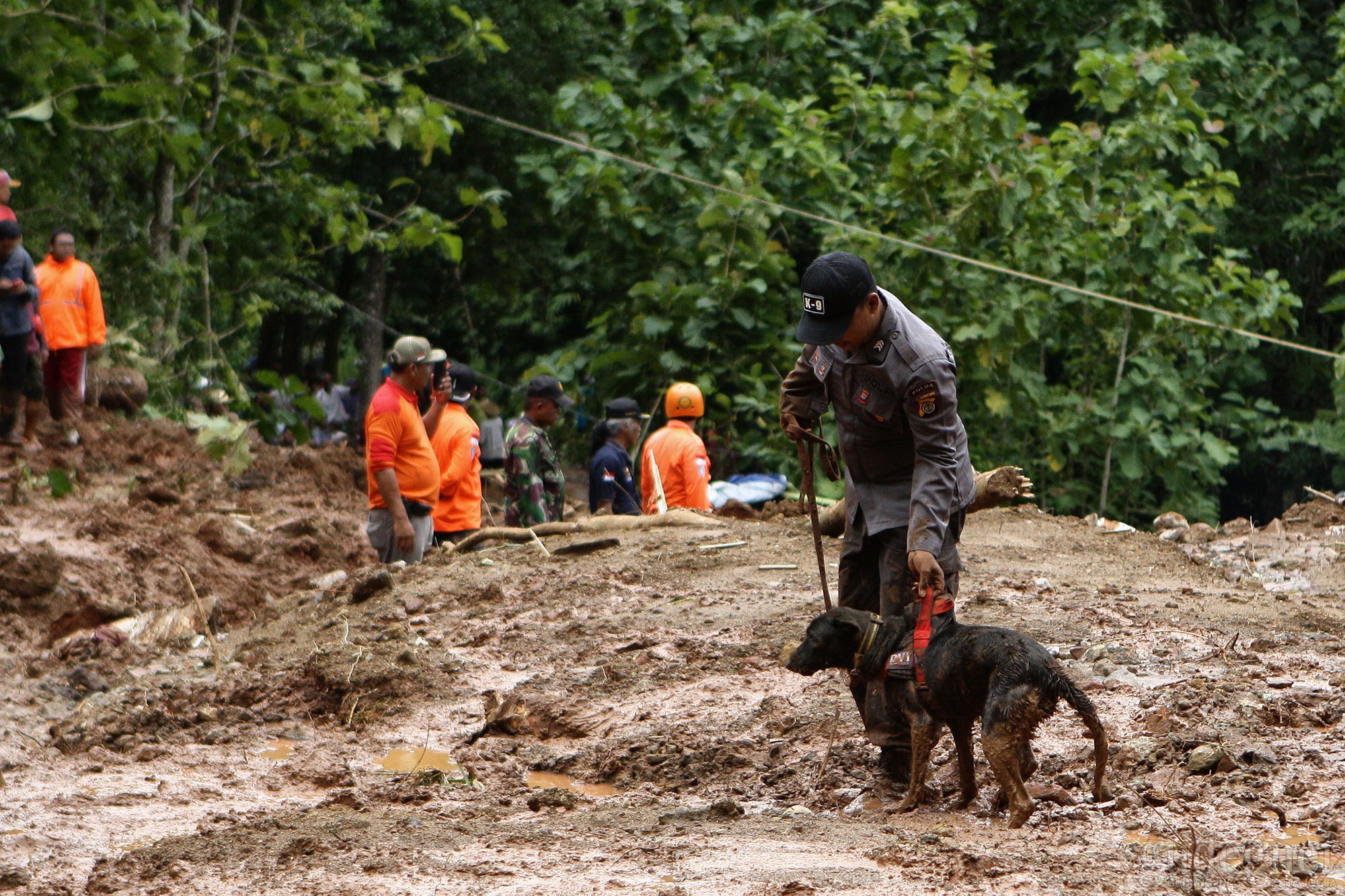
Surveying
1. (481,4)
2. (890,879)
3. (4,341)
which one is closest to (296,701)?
(890,879)

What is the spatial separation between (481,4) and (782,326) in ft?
27.7

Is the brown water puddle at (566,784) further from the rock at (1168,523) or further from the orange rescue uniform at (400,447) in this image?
the rock at (1168,523)

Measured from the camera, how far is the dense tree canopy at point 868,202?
12305mm

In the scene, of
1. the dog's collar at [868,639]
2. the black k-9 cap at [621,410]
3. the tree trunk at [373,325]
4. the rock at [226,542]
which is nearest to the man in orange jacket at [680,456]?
the black k-9 cap at [621,410]

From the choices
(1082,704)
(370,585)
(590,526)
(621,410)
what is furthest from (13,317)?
(1082,704)

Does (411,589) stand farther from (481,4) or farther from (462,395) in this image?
(481,4)

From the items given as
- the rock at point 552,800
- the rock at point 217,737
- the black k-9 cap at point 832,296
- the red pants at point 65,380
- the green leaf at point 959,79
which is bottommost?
the rock at point 217,737

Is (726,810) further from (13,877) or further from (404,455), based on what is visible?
(404,455)

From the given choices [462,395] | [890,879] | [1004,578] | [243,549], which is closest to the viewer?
[890,879]

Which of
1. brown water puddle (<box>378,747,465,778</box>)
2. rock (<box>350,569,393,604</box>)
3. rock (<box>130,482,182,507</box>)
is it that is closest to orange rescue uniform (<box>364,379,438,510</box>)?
Answer: rock (<box>350,569,393,604</box>)

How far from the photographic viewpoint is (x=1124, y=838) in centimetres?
406

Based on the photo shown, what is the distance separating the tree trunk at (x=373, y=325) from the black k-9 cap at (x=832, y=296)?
15436 mm

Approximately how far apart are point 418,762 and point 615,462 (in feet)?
14.9

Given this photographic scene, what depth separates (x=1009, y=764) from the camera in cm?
413
